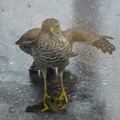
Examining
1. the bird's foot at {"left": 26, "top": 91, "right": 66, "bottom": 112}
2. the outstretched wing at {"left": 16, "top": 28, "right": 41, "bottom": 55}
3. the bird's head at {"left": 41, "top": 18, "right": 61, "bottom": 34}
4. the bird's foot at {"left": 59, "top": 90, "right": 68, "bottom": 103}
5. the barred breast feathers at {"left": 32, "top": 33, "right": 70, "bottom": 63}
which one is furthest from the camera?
the bird's foot at {"left": 59, "top": 90, "right": 68, "bottom": 103}

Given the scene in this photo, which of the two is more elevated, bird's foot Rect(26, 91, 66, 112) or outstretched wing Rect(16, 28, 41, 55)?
outstretched wing Rect(16, 28, 41, 55)

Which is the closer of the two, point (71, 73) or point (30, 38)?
point (30, 38)

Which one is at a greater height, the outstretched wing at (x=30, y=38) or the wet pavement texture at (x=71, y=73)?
the outstretched wing at (x=30, y=38)

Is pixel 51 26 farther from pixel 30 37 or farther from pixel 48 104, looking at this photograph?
pixel 48 104

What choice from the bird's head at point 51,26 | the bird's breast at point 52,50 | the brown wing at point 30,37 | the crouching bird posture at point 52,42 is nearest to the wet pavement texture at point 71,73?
the crouching bird posture at point 52,42

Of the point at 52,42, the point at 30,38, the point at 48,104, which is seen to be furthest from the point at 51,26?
the point at 48,104

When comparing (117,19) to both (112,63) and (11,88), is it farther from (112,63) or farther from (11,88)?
(11,88)

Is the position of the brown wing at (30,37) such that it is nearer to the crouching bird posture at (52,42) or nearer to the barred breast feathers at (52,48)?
the crouching bird posture at (52,42)

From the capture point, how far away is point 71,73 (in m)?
5.30

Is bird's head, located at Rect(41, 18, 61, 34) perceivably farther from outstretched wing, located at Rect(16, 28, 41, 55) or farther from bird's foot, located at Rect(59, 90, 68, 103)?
bird's foot, located at Rect(59, 90, 68, 103)

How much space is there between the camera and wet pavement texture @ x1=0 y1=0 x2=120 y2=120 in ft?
14.5

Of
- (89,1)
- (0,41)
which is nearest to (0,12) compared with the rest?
(0,41)

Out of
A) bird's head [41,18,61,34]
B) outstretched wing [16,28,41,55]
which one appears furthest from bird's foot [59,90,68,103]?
bird's head [41,18,61,34]

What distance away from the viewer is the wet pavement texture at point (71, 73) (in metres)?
4.43
